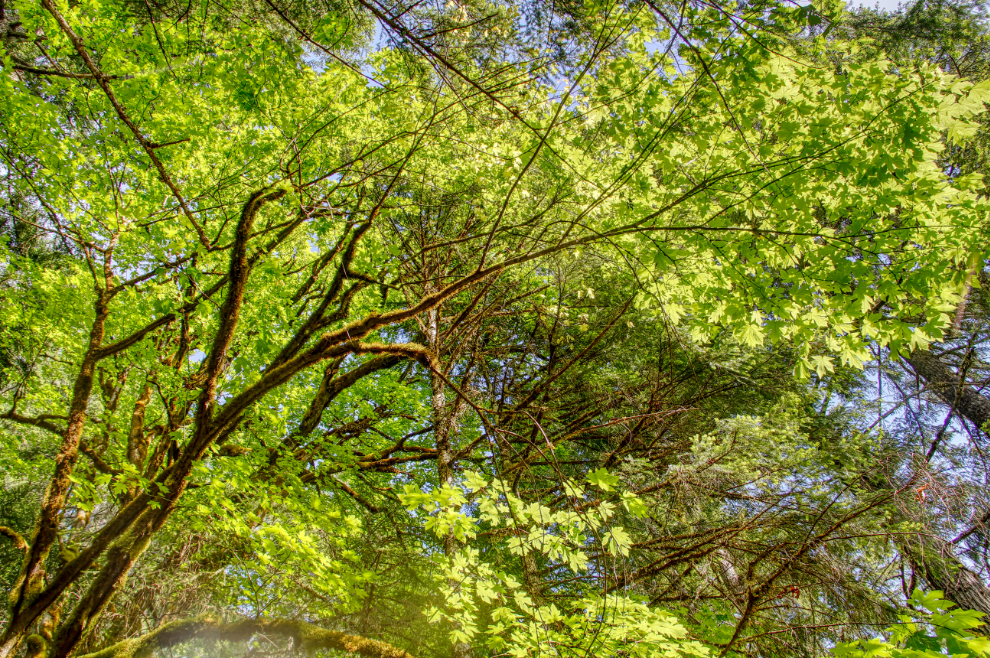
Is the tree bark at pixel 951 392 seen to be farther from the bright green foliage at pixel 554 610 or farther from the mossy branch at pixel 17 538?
the mossy branch at pixel 17 538

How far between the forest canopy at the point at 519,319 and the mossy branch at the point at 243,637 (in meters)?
0.05

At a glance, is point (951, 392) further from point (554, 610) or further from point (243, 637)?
point (243, 637)

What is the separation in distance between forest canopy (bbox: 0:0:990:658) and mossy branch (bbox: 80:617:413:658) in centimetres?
5

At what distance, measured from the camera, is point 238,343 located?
16.8ft

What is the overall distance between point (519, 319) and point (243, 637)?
505 centimetres

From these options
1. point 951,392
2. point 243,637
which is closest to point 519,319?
point 243,637

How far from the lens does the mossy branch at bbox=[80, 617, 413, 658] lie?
431 centimetres

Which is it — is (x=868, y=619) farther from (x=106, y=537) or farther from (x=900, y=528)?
(x=106, y=537)

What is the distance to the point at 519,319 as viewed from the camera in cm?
618

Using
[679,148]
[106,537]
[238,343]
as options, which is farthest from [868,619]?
[238,343]

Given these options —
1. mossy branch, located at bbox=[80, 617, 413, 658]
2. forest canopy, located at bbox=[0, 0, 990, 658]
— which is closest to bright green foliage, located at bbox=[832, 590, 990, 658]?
forest canopy, located at bbox=[0, 0, 990, 658]

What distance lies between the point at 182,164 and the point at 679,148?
566cm

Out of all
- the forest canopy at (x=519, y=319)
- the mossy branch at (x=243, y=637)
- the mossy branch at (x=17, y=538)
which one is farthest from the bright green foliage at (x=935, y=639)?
the mossy branch at (x=17, y=538)

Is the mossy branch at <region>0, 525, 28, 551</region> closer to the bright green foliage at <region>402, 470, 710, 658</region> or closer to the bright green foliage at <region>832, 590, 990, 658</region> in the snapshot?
the bright green foliage at <region>402, 470, 710, 658</region>
